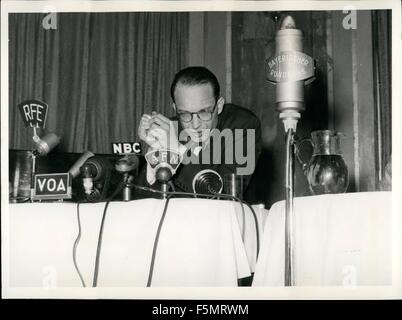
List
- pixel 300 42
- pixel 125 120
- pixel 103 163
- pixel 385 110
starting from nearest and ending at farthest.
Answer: pixel 300 42 < pixel 103 163 < pixel 385 110 < pixel 125 120

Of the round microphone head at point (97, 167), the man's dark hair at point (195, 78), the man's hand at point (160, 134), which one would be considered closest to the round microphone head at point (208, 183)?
the man's hand at point (160, 134)

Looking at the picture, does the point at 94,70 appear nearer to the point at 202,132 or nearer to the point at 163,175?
the point at 202,132

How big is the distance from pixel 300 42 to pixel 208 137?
396 mm

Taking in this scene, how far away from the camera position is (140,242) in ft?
4.53

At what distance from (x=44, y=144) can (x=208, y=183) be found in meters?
0.49

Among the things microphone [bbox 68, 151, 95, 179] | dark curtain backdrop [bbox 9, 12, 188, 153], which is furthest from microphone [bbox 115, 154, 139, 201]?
dark curtain backdrop [bbox 9, 12, 188, 153]

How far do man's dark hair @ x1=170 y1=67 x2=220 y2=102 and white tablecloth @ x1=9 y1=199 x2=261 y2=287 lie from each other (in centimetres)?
53

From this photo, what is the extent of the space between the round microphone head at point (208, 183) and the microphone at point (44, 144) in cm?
43

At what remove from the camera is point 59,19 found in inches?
67.7

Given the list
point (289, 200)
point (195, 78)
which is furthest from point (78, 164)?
point (289, 200)

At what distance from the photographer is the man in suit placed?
63.6 inches

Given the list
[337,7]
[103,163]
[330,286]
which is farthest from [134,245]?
[337,7]

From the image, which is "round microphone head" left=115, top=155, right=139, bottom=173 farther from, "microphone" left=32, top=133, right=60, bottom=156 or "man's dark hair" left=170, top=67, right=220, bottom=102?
"man's dark hair" left=170, top=67, right=220, bottom=102
